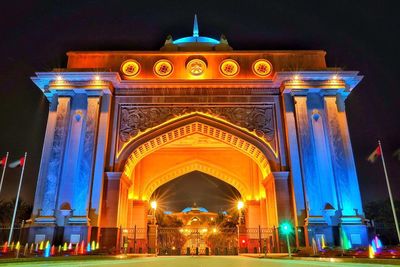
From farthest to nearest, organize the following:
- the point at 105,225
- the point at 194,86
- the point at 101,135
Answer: the point at 194,86 → the point at 101,135 → the point at 105,225

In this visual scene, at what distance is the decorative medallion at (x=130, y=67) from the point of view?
A: 20922 mm

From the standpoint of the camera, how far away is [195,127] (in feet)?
67.6

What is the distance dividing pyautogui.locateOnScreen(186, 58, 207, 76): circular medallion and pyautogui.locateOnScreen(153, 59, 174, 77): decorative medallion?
3.46 feet

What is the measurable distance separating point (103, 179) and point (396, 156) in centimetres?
1444

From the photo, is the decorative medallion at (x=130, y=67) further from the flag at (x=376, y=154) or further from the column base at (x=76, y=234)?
the flag at (x=376, y=154)

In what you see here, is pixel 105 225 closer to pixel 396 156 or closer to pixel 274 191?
pixel 274 191

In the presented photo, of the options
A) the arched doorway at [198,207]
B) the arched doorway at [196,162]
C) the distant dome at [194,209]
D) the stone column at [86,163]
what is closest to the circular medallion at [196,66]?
the arched doorway at [196,162]

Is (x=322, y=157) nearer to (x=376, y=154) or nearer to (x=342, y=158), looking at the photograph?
(x=342, y=158)

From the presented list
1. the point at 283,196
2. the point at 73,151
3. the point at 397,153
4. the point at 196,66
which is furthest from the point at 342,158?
the point at 73,151

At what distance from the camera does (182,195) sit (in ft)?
146

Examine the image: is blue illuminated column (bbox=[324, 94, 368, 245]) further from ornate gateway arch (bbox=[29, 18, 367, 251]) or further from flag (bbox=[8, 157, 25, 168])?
flag (bbox=[8, 157, 25, 168])

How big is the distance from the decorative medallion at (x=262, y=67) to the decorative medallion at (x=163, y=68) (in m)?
5.03

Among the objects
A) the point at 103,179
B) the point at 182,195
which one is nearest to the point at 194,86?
the point at 103,179

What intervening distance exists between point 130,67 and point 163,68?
2.00m
